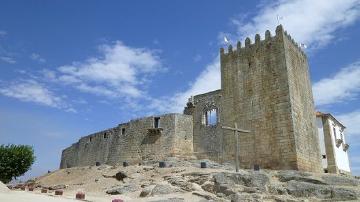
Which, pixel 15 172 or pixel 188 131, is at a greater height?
pixel 188 131

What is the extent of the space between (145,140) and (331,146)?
19.7m

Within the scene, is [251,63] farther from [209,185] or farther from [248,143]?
[209,185]

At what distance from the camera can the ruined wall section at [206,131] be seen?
30969 millimetres

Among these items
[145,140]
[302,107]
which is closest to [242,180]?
[302,107]

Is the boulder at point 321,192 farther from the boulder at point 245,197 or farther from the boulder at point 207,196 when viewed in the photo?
the boulder at point 207,196

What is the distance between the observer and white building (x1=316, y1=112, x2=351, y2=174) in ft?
125

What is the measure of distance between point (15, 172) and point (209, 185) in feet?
75.4

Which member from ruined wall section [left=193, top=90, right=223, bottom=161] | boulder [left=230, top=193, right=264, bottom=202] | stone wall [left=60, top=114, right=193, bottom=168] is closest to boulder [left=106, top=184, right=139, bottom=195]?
boulder [left=230, top=193, right=264, bottom=202]

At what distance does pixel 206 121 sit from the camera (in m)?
34.1

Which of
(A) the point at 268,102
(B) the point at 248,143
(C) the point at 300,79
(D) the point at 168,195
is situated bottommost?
(D) the point at 168,195

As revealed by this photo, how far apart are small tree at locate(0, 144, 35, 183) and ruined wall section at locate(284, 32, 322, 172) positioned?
81.6 feet

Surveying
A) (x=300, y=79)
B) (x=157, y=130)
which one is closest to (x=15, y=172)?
(x=157, y=130)

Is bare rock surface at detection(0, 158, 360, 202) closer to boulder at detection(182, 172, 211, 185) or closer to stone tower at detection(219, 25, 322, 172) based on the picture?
boulder at detection(182, 172, 211, 185)

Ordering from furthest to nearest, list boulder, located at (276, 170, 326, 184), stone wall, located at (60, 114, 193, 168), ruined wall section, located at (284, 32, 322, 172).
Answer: stone wall, located at (60, 114, 193, 168), ruined wall section, located at (284, 32, 322, 172), boulder, located at (276, 170, 326, 184)
